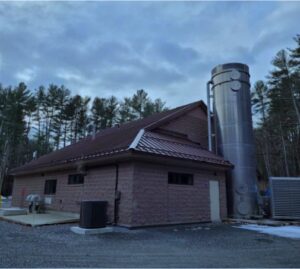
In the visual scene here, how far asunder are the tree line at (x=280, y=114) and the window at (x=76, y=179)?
18630 millimetres

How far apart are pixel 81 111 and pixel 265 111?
24.4 meters

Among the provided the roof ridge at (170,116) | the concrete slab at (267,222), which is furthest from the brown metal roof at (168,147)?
the concrete slab at (267,222)

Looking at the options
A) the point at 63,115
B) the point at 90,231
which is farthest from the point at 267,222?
the point at 63,115

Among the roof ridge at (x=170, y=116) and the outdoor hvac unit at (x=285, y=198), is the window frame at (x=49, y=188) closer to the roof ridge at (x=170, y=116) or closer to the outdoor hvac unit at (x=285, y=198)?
the roof ridge at (x=170, y=116)

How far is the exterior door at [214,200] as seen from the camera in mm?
11341

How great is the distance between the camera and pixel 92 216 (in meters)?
7.76

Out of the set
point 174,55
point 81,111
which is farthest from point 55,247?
point 81,111

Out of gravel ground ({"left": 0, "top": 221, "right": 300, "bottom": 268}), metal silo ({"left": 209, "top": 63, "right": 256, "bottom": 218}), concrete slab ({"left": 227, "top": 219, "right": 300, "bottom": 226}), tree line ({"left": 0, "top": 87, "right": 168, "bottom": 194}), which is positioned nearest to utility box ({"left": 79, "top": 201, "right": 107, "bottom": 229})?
gravel ground ({"left": 0, "top": 221, "right": 300, "bottom": 268})

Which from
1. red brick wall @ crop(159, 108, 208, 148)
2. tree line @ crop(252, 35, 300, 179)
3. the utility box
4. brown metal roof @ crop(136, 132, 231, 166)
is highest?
tree line @ crop(252, 35, 300, 179)

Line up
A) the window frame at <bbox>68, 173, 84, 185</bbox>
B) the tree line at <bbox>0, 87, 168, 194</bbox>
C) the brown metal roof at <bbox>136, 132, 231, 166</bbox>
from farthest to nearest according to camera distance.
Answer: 1. the tree line at <bbox>0, 87, 168, 194</bbox>
2. the window frame at <bbox>68, 173, 84, 185</bbox>
3. the brown metal roof at <bbox>136, 132, 231, 166</bbox>

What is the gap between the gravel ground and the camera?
4402 millimetres

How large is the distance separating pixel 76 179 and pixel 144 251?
7.47 metres

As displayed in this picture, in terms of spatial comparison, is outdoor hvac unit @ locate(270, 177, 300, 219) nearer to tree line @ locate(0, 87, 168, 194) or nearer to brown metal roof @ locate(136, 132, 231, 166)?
brown metal roof @ locate(136, 132, 231, 166)

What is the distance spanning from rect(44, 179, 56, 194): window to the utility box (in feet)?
21.7
